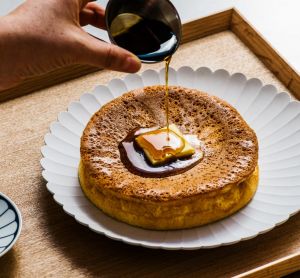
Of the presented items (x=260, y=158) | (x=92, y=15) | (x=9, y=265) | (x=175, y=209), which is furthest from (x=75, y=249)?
(x=92, y=15)

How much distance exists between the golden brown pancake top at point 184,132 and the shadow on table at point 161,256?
0.53 feet

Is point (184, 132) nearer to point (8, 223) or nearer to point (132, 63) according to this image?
point (132, 63)

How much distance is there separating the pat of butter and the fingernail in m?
0.28

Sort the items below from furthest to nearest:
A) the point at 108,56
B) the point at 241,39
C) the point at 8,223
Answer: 1. the point at 241,39
2. the point at 8,223
3. the point at 108,56

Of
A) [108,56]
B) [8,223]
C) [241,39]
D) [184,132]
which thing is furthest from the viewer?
[241,39]

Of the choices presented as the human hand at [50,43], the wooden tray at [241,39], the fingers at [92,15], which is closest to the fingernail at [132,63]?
the human hand at [50,43]

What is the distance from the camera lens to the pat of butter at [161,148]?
6.07ft

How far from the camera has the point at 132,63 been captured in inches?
66.1

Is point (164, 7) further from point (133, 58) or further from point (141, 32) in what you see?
point (133, 58)

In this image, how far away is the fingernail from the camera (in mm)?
1672

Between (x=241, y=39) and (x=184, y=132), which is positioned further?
(x=241, y=39)

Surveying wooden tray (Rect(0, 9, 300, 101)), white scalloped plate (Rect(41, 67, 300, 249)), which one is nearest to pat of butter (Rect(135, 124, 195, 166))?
white scalloped plate (Rect(41, 67, 300, 249))

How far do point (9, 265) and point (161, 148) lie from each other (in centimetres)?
53

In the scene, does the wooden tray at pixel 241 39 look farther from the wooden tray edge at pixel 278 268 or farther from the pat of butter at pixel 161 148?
the wooden tray edge at pixel 278 268
